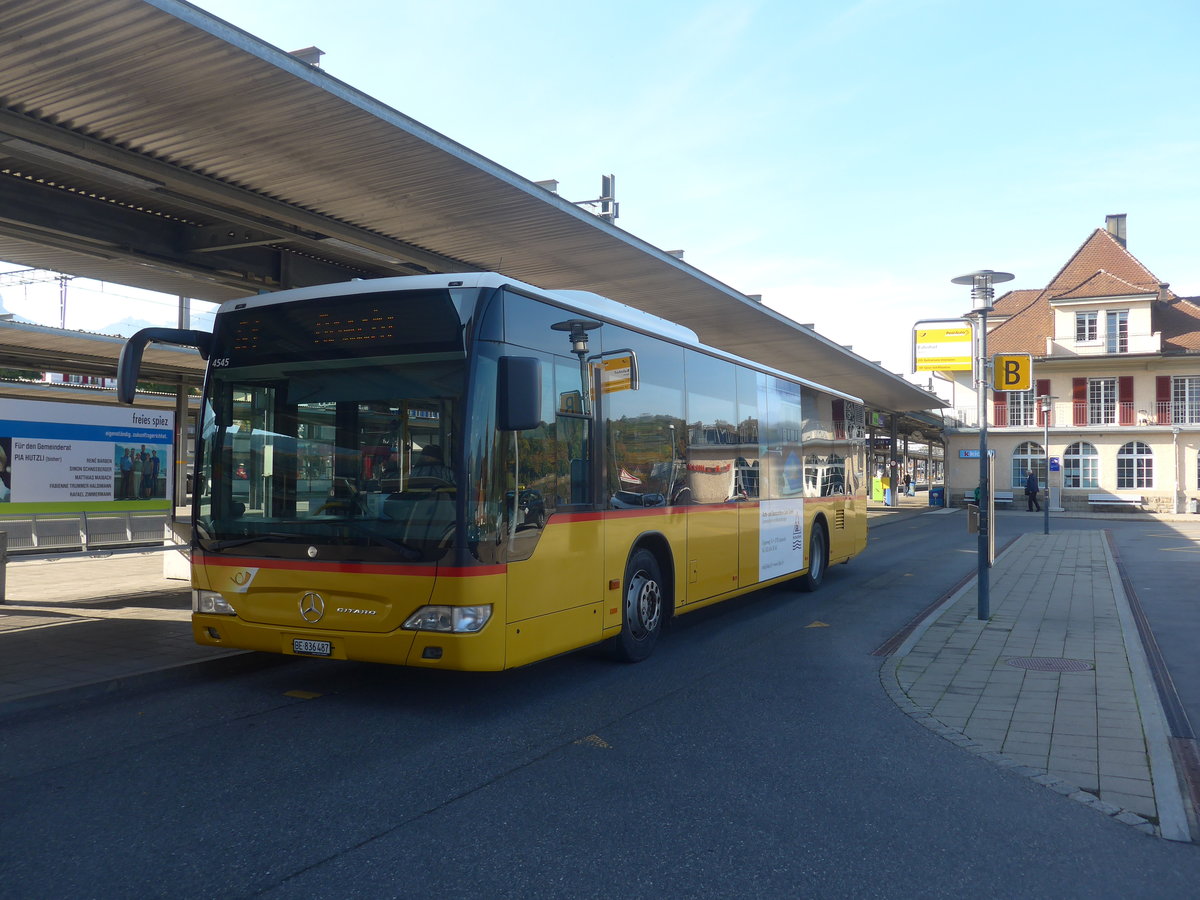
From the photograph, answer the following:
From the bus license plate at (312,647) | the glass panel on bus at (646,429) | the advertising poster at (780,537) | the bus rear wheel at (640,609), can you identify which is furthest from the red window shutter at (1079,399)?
the bus license plate at (312,647)

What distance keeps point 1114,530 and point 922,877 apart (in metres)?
32.0

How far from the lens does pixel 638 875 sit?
3.78 meters

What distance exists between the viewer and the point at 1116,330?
50812 millimetres

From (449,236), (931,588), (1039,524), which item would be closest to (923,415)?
(1039,524)

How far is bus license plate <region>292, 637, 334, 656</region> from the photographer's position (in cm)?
619

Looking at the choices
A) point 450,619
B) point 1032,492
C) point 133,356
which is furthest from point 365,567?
point 1032,492

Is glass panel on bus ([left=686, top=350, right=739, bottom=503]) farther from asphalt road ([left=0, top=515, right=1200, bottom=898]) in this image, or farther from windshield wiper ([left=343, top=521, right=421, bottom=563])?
windshield wiper ([left=343, top=521, right=421, bottom=563])

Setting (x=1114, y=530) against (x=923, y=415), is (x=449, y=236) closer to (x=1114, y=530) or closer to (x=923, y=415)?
(x=1114, y=530)

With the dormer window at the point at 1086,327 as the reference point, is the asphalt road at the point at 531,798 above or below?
below

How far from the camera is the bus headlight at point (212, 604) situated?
6582 mm

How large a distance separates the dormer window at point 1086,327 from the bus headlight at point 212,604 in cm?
5406

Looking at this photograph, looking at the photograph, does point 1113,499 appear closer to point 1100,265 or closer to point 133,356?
point 1100,265

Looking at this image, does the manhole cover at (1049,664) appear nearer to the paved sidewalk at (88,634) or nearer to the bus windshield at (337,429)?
the bus windshield at (337,429)

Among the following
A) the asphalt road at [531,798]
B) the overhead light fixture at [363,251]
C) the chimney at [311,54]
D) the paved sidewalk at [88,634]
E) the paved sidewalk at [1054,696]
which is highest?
the chimney at [311,54]
